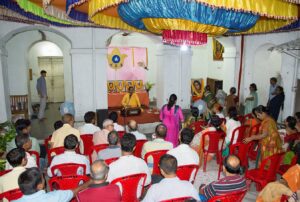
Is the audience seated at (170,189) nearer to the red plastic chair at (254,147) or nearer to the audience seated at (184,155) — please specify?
the audience seated at (184,155)

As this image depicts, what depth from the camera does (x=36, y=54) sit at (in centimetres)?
1280

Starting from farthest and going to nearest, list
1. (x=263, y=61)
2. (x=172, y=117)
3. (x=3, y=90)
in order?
1. (x=263, y=61)
2. (x=3, y=90)
3. (x=172, y=117)

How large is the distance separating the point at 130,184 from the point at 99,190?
A: 653mm

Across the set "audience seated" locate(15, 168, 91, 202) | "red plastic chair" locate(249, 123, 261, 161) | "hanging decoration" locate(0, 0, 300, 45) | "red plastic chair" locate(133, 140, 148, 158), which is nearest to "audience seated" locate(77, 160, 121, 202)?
"audience seated" locate(15, 168, 91, 202)

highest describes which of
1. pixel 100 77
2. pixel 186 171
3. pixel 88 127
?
pixel 100 77

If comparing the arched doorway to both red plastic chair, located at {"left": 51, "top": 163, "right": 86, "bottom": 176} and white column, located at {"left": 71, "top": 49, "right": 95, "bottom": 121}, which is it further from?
red plastic chair, located at {"left": 51, "top": 163, "right": 86, "bottom": 176}

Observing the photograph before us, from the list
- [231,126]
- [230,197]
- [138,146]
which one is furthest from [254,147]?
[230,197]

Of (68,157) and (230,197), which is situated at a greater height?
(68,157)

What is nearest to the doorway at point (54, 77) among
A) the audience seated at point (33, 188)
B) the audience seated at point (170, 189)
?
the audience seated at point (33, 188)

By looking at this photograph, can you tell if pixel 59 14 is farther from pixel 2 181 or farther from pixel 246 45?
pixel 246 45

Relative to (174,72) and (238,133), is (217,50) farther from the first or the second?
(238,133)

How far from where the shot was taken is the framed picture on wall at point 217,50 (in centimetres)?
1240

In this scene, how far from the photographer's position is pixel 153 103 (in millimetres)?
13258

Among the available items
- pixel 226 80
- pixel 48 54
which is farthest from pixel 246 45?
pixel 48 54
